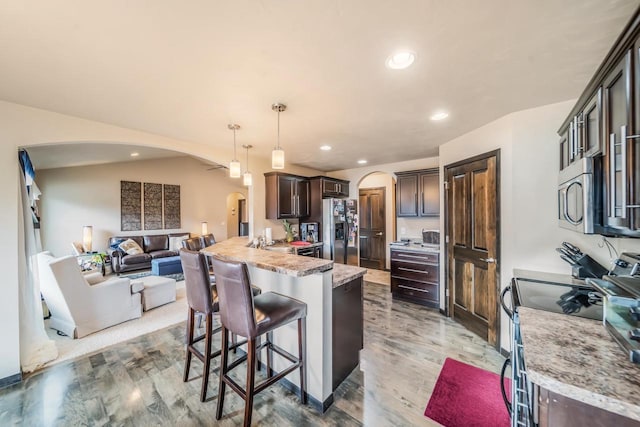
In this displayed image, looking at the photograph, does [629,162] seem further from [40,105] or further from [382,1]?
[40,105]

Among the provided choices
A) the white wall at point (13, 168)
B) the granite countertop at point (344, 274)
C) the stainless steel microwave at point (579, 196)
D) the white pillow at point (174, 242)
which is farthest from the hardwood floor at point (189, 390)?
the white pillow at point (174, 242)

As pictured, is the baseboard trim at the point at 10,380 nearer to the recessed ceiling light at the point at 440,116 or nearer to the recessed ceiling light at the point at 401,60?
the recessed ceiling light at the point at 401,60

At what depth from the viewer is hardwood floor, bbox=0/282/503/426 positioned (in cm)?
172

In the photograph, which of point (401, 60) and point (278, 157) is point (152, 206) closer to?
point (278, 157)

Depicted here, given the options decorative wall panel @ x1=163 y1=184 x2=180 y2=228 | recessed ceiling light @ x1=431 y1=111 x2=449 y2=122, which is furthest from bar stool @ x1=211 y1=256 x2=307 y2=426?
decorative wall panel @ x1=163 y1=184 x2=180 y2=228

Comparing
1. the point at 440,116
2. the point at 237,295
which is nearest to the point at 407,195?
Result: the point at 440,116

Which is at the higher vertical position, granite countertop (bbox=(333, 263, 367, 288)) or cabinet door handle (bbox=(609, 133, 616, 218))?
cabinet door handle (bbox=(609, 133, 616, 218))

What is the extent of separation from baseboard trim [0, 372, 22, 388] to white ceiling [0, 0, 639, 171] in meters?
2.43

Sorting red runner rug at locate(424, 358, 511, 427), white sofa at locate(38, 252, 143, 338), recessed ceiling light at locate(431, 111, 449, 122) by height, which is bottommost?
red runner rug at locate(424, 358, 511, 427)

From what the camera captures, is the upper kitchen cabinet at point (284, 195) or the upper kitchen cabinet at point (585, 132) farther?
the upper kitchen cabinet at point (284, 195)

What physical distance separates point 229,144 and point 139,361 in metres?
2.83

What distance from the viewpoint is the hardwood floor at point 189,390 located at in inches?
67.7

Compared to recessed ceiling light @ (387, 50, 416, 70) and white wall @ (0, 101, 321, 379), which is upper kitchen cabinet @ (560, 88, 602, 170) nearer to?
recessed ceiling light @ (387, 50, 416, 70)

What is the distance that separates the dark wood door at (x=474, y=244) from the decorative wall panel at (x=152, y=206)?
7400mm
